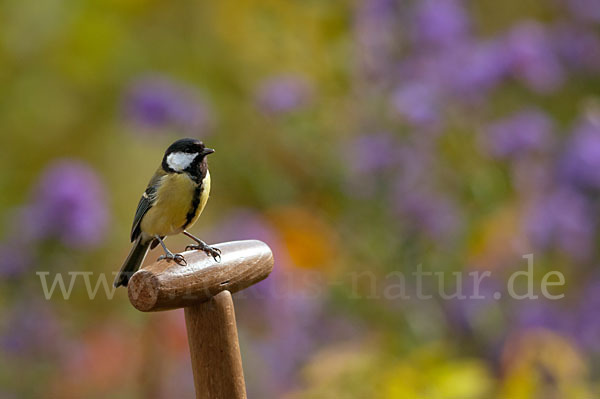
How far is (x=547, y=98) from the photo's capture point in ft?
8.57

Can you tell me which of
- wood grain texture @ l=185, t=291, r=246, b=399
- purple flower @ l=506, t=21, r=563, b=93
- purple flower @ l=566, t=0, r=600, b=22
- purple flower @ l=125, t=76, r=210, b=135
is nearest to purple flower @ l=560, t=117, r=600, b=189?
purple flower @ l=506, t=21, r=563, b=93

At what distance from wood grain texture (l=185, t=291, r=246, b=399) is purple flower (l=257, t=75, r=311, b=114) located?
110 centimetres

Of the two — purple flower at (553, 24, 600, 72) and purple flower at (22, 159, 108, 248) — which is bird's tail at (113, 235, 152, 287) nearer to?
purple flower at (22, 159, 108, 248)

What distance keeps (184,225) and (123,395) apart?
3.75 ft

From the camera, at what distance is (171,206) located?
88 cm

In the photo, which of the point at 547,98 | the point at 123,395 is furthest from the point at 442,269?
the point at 547,98

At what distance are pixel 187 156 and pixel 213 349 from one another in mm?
227

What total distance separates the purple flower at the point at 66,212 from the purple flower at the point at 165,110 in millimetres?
273

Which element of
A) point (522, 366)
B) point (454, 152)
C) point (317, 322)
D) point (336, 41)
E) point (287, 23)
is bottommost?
point (522, 366)

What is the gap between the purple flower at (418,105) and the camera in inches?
67.2

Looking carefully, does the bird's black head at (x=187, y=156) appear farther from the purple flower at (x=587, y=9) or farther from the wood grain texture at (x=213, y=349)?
the purple flower at (x=587, y=9)

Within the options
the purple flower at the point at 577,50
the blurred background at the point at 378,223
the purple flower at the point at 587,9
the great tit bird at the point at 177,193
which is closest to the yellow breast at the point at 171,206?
the great tit bird at the point at 177,193

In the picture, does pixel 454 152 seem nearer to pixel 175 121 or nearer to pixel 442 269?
pixel 442 269

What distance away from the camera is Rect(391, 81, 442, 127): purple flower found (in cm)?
171
